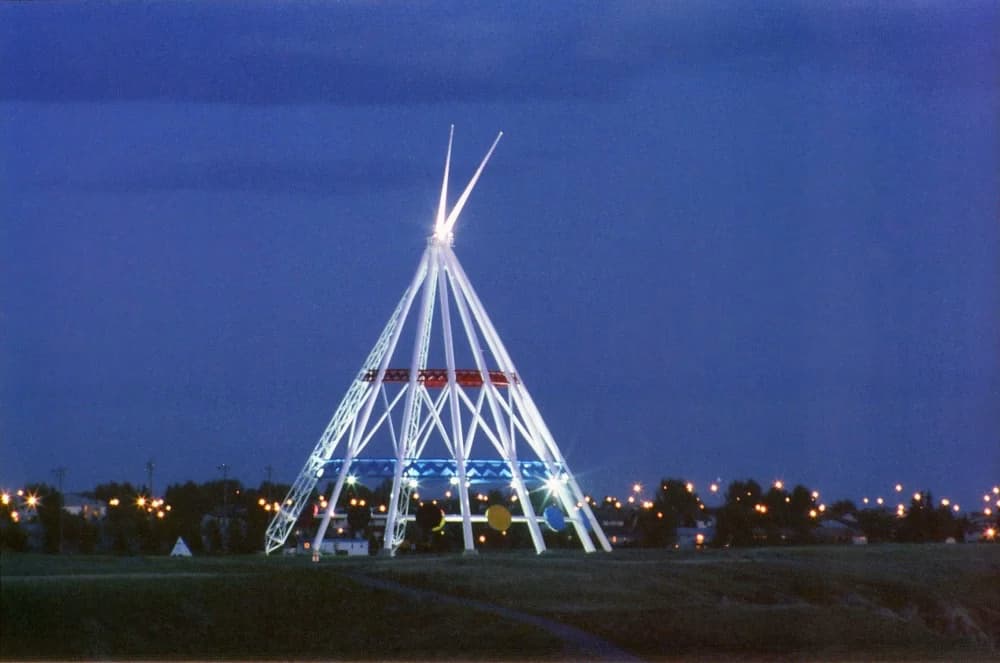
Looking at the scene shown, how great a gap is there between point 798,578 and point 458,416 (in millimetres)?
14231

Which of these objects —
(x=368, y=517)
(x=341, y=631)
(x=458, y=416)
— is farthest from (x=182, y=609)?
(x=368, y=517)

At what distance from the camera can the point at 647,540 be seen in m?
66.5

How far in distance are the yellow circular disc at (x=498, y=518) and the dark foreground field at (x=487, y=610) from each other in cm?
932

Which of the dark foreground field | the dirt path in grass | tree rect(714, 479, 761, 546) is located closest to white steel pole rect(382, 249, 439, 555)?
the dark foreground field

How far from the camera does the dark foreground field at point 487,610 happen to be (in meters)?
30.5

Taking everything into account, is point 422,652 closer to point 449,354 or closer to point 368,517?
point 449,354

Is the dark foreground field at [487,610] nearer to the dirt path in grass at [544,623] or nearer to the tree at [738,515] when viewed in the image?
the dirt path in grass at [544,623]

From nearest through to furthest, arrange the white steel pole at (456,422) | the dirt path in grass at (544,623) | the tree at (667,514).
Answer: the dirt path in grass at (544,623) → the white steel pole at (456,422) → the tree at (667,514)

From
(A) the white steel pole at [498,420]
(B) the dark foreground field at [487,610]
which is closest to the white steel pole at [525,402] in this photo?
(A) the white steel pole at [498,420]

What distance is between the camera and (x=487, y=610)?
32.9 m

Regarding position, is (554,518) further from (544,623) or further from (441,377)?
(544,623)

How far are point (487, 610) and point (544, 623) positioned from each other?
1285 mm

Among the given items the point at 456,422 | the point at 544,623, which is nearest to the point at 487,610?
the point at 544,623

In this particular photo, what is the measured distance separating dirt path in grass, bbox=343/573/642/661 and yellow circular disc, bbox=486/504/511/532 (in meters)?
14.3
